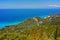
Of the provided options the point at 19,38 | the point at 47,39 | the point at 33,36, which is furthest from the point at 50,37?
the point at 19,38

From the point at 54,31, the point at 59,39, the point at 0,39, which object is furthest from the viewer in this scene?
the point at 0,39

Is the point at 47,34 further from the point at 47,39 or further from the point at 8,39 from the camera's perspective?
the point at 8,39

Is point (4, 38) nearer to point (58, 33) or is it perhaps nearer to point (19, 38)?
point (19, 38)

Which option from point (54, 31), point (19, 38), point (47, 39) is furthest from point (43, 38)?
point (19, 38)

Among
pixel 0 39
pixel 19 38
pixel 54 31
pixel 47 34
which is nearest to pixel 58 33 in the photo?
pixel 54 31

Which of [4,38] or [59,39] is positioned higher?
[59,39]

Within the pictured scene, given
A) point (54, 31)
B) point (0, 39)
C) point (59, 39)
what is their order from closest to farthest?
1. point (59, 39)
2. point (54, 31)
3. point (0, 39)

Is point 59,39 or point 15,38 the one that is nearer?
point 59,39

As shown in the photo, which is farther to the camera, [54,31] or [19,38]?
[19,38]

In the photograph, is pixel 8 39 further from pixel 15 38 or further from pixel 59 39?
pixel 59 39
